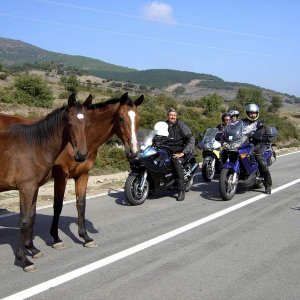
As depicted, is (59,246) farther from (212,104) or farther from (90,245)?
(212,104)

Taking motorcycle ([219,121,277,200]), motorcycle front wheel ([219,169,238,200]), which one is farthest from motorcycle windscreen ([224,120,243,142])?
motorcycle front wheel ([219,169,238,200])

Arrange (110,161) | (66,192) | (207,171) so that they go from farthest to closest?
(110,161), (207,171), (66,192)

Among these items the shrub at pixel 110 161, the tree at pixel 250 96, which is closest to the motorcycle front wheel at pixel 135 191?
the shrub at pixel 110 161

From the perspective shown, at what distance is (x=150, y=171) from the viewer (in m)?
9.14

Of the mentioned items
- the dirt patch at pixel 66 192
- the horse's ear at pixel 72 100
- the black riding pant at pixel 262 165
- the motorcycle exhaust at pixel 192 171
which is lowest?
the dirt patch at pixel 66 192

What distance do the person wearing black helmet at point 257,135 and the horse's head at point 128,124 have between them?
203 inches

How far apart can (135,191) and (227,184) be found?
85.4 inches

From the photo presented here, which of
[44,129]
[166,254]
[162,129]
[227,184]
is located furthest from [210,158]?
[44,129]

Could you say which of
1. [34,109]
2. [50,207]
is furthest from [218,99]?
[50,207]

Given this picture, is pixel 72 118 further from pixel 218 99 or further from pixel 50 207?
pixel 218 99

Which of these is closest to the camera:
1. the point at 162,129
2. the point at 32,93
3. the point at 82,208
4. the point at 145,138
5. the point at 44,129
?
the point at 44,129

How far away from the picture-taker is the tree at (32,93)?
99.3ft

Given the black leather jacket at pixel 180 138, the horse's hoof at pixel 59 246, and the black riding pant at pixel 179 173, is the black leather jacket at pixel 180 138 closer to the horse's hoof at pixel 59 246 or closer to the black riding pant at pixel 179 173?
the black riding pant at pixel 179 173

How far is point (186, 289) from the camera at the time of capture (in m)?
4.70
